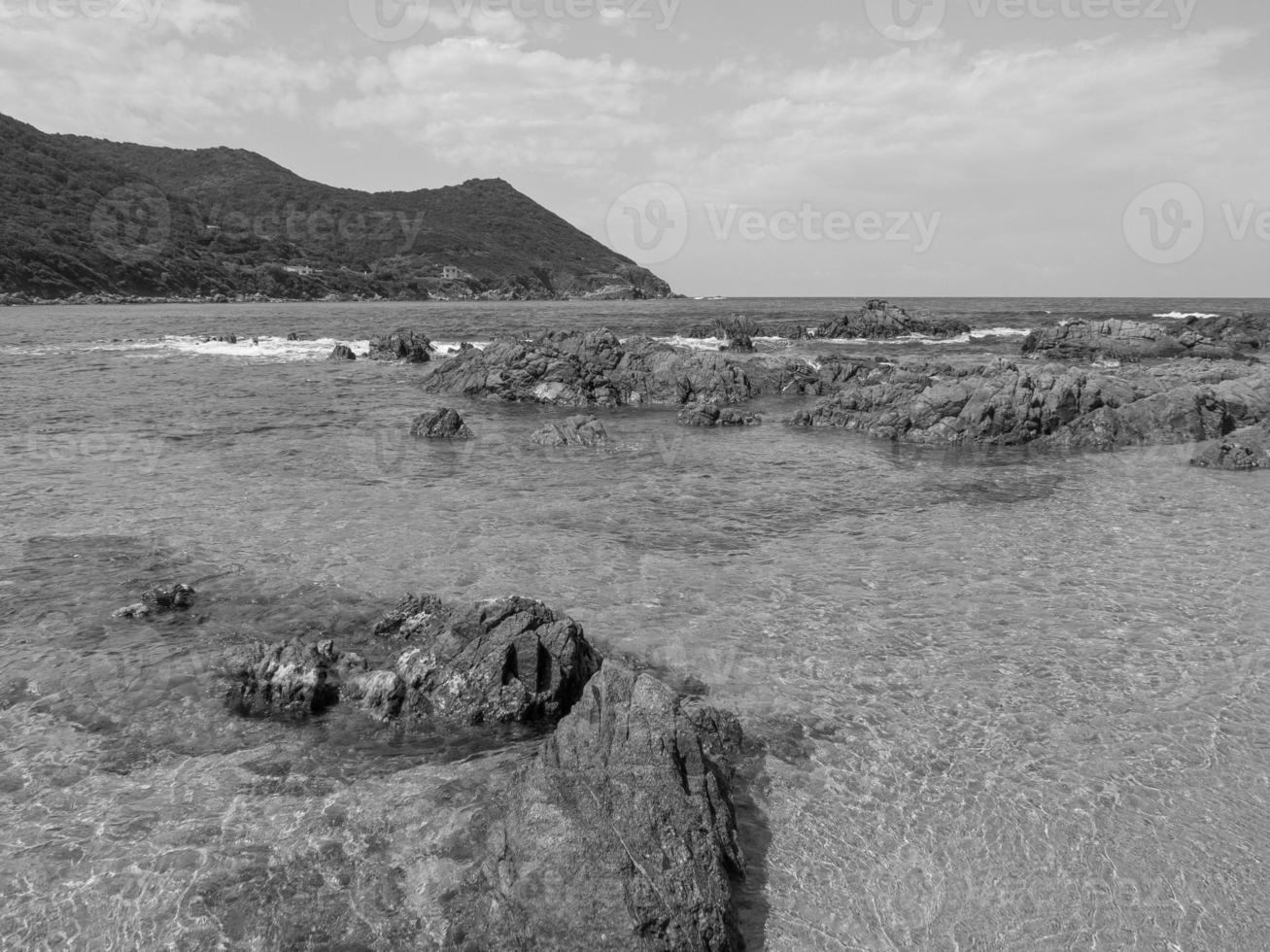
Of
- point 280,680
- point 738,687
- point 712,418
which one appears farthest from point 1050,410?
point 280,680

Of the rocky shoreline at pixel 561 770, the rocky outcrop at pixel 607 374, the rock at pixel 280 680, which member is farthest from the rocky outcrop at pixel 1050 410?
the rock at pixel 280 680

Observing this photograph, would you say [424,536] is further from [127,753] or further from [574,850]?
[574,850]

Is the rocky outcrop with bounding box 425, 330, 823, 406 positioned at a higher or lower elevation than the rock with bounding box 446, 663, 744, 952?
higher

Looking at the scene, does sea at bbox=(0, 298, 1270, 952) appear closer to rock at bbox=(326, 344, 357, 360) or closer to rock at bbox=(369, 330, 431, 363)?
rock at bbox=(326, 344, 357, 360)

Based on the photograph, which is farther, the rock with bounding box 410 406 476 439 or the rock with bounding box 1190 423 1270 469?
the rock with bounding box 410 406 476 439

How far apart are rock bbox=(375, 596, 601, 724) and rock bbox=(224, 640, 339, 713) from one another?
0.95 m

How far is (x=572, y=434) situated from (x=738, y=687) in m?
17.8

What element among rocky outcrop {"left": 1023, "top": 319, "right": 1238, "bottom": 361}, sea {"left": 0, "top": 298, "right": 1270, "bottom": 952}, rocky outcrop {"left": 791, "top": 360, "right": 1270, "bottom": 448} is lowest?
sea {"left": 0, "top": 298, "right": 1270, "bottom": 952}

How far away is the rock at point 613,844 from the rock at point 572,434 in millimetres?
18972

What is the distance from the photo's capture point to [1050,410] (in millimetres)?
28312

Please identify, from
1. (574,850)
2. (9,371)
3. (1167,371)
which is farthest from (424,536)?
(9,371)

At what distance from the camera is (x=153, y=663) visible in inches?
403

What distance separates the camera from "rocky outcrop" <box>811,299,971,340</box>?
7706 centimetres

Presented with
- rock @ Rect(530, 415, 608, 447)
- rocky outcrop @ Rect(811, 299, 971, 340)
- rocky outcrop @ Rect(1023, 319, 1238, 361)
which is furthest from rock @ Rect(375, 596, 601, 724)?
rocky outcrop @ Rect(811, 299, 971, 340)
